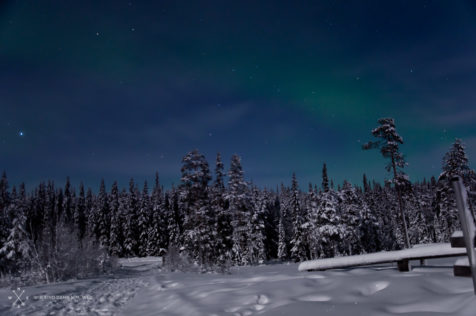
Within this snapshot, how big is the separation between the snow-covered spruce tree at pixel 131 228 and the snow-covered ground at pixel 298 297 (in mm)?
51887

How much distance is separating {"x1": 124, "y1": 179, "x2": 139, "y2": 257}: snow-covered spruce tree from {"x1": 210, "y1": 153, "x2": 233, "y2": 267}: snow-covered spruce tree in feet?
106

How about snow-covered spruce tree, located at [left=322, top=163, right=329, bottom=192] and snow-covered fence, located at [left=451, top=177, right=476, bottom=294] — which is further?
snow-covered spruce tree, located at [left=322, top=163, right=329, bottom=192]

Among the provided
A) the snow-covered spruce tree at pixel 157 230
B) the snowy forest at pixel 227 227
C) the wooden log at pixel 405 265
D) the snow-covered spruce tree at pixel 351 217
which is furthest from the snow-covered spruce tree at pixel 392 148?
the snow-covered spruce tree at pixel 157 230

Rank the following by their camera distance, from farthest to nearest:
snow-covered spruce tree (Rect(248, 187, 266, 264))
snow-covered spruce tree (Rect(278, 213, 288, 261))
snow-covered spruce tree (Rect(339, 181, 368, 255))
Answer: snow-covered spruce tree (Rect(278, 213, 288, 261)) < snow-covered spruce tree (Rect(248, 187, 266, 264)) < snow-covered spruce tree (Rect(339, 181, 368, 255))

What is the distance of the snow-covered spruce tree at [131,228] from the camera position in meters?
61.6

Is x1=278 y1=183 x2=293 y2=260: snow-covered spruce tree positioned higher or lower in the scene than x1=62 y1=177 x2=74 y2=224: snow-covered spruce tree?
lower

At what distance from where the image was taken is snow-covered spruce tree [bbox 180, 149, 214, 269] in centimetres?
3064

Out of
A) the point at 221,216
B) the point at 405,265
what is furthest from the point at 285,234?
the point at 405,265

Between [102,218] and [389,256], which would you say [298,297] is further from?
[102,218]

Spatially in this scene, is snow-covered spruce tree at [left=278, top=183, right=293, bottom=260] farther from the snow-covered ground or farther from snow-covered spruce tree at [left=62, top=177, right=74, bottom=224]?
snow-covered spruce tree at [left=62, top=177, right=74, bottom=224]

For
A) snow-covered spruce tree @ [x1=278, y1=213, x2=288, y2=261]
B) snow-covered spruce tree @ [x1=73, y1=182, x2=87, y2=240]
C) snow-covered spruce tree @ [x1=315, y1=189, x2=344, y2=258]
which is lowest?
snow-covered spruce tree @ [x1=278, y1=213, x2=288, y2=261]

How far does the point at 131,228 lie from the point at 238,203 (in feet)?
109

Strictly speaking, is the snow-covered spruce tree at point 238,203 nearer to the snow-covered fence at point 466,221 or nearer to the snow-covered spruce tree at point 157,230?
the snow-covered spruce tree at point 157,230

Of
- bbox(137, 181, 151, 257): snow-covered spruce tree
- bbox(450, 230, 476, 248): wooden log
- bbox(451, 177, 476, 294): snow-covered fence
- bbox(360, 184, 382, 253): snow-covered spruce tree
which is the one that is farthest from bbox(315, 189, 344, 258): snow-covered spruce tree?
bbox(137, 181, 151, 257): snow-covered spruce tree
